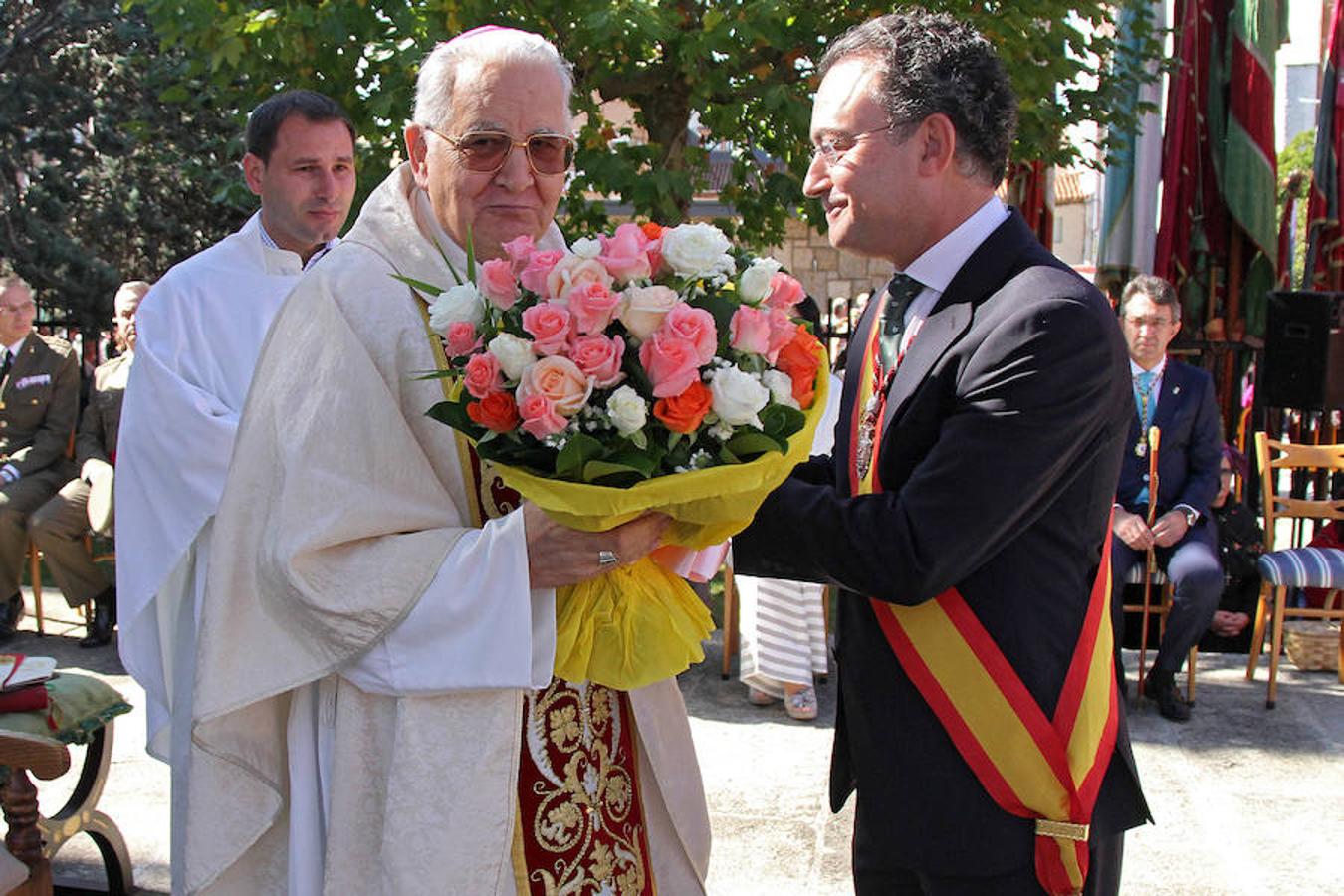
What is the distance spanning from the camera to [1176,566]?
6012mm

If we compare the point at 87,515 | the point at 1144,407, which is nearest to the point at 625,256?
the point at 1144,407

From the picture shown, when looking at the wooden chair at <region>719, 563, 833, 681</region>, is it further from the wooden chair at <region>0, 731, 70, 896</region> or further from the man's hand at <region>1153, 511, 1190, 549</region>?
the wooden chair at <region>0, 731, 70, 896</region>

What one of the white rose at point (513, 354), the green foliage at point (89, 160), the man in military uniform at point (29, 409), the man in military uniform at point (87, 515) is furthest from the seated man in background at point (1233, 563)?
the green foliage at point (89, 160)

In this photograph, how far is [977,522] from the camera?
1994mm

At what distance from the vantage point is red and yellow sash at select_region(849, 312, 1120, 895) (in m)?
2.07

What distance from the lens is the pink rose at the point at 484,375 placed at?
1712 mm

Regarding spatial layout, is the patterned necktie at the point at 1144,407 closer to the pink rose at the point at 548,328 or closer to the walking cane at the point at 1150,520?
the walking cane at the point at 1150,520

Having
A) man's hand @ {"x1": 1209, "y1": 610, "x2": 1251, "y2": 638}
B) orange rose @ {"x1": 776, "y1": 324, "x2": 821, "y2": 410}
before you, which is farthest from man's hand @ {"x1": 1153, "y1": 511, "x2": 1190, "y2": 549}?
orange rose @ {"x1": 776, "y1": 324, "x2": 821, "y2": 410}

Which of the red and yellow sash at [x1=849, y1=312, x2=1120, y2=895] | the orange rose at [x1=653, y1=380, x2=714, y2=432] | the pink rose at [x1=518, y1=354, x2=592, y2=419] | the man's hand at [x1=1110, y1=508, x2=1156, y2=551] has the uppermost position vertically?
the pink rose at [x1=518, y1=354, x2=592, y2=419]

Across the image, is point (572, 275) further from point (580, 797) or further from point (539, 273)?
point (580, 797)

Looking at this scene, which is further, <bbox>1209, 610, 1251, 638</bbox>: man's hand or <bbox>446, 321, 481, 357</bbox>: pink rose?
<bbox>1209, 610, 1251, 638</bbox>: man's hand

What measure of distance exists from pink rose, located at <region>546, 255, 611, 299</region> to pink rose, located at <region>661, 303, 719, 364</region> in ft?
0.34

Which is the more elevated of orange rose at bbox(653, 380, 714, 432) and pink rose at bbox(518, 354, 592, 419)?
pink rose at bbox(518, 354, 592, 419)

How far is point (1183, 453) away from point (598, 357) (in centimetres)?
518
